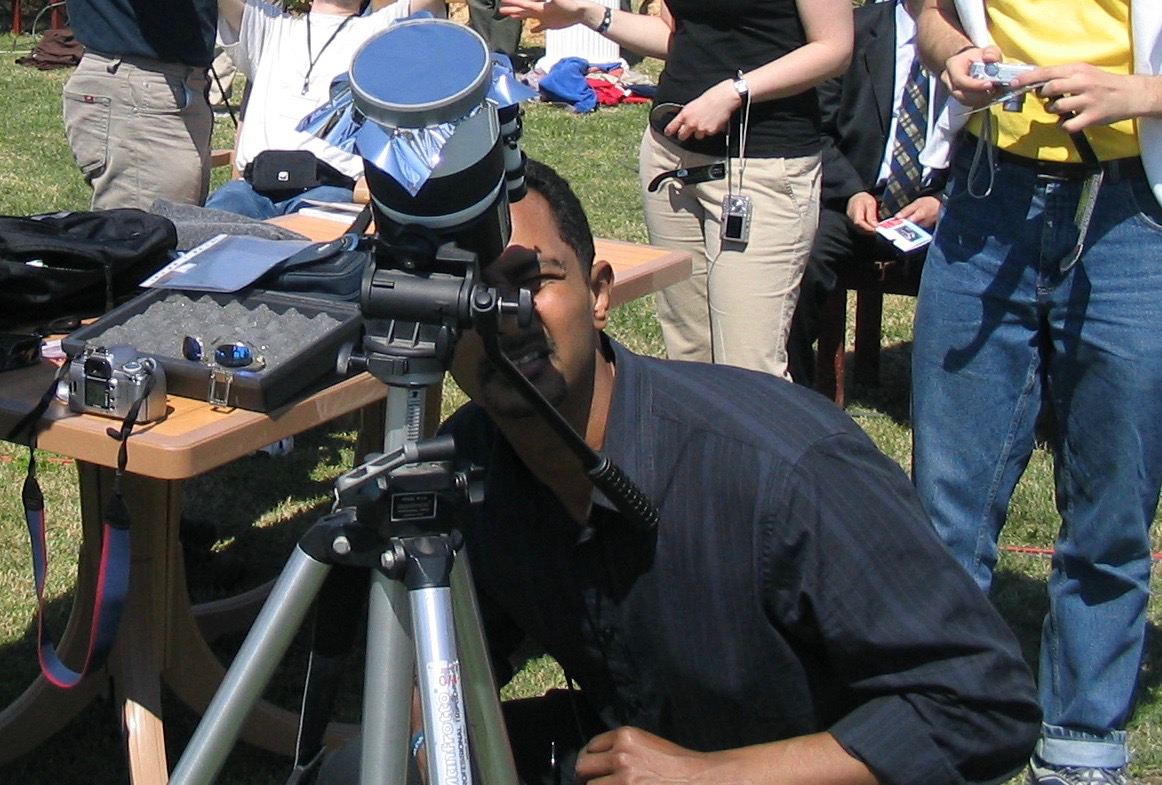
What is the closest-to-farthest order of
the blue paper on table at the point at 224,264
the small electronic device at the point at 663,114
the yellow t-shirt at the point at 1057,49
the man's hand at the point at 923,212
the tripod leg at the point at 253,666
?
the tripod leg at the point at 253,666, the yellow t-shirt at the point at 1057,49, the blue paper on table at the point at 224,264, the small electronic device at the point at 663,114, the man's hand at the point at 923,212

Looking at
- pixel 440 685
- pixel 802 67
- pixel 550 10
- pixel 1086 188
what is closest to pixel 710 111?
pixel 802 67

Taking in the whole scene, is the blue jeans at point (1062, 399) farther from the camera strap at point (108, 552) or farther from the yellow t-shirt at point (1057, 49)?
the camera strap at point (108, 552)

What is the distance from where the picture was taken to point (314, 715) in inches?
66.7

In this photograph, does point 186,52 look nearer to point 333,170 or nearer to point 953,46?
point 333,170

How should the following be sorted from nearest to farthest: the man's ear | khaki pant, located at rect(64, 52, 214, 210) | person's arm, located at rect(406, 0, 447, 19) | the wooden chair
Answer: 1. the man's ear
2. person's arm, located at rect(406, 0, 447, 19)
3. khaki pant, located at rect(64, 52, 214, 210)
4. the wooden chair

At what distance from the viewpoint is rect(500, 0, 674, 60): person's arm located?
3.37m

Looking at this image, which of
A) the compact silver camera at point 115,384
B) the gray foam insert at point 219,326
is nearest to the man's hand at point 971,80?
the gray foam insert at point 219,326

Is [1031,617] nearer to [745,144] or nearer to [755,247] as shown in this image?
[755,247]

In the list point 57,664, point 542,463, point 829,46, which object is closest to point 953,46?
point 829,46

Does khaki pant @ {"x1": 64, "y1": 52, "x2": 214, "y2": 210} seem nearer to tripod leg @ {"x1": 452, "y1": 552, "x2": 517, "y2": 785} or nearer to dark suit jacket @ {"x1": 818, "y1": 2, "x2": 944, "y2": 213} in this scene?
dark suit jacket @ {"x1": 818, "y1": 2, "x2": 944, "y2": 213}

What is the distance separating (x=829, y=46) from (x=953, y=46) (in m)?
0.61

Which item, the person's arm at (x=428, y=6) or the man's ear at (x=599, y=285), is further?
the person's arm at (x=428, y=6)

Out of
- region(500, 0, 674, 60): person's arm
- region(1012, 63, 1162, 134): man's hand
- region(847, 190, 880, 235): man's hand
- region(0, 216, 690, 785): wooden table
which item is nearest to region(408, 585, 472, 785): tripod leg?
region(0, 216, 690, 785): wooden table

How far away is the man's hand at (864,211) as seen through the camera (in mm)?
4484
